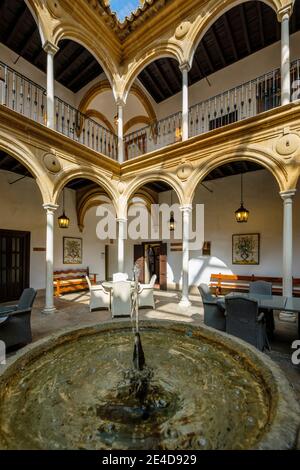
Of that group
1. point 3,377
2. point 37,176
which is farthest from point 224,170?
point 3,377

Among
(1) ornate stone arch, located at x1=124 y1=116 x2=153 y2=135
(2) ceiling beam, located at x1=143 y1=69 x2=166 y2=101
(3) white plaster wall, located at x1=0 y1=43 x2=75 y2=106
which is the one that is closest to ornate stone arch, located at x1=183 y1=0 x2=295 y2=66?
(2) ceiling beam, located at x1=143 y1=69 x2=166 y2=101

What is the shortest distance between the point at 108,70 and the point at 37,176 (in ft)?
15.8

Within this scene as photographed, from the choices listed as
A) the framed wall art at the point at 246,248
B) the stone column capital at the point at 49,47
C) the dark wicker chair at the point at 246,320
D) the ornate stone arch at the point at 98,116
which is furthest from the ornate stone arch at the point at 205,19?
the dark wicker chair at the point at 246,320

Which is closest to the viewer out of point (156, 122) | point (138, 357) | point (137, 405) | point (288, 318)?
point (137, 405)

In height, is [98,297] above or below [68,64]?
below

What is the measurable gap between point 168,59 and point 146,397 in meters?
9.94

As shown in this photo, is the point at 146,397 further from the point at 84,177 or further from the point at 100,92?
the point at 100,92

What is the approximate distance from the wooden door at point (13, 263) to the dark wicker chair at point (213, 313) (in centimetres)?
689

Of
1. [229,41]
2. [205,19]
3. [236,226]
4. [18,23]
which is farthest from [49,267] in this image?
[229,41]

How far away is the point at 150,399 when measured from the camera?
1666mm

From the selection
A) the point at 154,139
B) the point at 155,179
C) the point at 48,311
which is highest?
the point at 154,139

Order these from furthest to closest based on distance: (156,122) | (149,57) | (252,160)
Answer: (156,122) < (149,57) < (252,160)

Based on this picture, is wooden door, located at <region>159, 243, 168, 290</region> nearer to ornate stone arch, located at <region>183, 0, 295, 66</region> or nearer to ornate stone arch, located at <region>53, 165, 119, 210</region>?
ornate stone arch, located at <region>53, 165, 119, 210</region>
